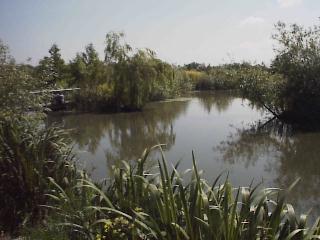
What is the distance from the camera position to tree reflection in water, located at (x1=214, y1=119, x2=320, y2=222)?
6903mm

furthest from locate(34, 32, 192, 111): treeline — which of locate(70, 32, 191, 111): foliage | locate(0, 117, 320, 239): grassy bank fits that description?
locate(0, 117, 320, 239): grassy bank

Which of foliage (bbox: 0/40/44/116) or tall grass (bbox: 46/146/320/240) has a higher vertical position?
foliage (bbox: 0/40/44/116)

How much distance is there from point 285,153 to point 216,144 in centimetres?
199

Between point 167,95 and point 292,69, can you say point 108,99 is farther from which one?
point 292,69

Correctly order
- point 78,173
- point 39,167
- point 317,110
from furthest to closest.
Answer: point 317,110 → point 78,173 → point 39,167

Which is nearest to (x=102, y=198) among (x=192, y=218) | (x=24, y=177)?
(x=192, y=218)

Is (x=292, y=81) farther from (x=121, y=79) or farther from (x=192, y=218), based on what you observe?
(x=192, y=218)

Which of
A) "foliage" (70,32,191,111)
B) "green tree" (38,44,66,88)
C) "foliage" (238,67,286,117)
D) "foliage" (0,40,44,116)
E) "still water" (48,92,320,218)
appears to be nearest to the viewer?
"foliage" (0,40,44,116)

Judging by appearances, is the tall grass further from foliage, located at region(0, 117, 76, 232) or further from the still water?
the still water

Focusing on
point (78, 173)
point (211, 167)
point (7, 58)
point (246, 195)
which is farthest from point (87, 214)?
point (7, 58)

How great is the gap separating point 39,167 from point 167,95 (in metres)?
25.3

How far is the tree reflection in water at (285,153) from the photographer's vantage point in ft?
22.6

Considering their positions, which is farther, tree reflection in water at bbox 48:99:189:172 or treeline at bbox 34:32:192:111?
treeline at bbox 34:32:192:111

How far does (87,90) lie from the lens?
2278cm
